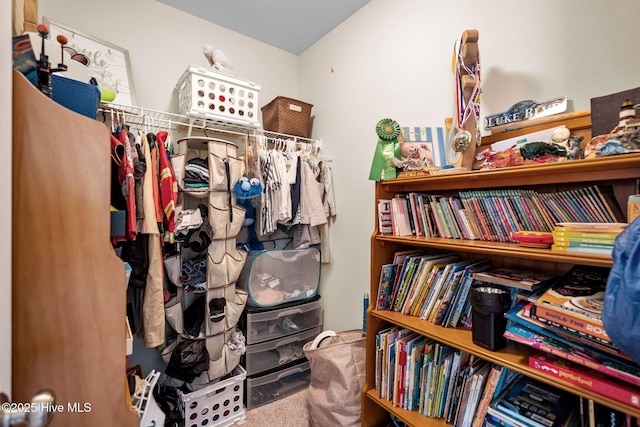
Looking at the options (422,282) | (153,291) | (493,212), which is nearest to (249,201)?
(153,291)

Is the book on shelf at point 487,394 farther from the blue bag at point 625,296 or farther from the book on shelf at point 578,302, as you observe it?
the blue bag at point 625,296

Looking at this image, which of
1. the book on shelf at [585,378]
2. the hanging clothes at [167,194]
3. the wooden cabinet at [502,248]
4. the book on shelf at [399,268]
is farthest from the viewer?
the hanging clothes at [167,194]

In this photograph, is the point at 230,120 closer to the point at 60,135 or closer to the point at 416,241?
the point at 60,135

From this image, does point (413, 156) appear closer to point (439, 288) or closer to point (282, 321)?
point (439, 288)

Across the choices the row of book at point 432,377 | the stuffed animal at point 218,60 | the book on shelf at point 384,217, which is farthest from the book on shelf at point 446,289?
the stuffed animal at point 218,60

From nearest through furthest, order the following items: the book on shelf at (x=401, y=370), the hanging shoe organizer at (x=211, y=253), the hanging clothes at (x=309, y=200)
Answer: the book on shelf at (x=401, y=370), the hanging shoe organizer at (x=211, y=253), the hanging clothes at (x=309, y=200)

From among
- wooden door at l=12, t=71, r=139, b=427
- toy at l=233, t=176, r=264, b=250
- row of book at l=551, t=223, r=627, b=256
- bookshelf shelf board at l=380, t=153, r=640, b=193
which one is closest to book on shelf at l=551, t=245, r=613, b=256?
row of book at l=551, t=223, r=627, b=256

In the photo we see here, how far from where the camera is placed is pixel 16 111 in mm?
587

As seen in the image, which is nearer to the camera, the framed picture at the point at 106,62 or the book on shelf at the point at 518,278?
the book on shelf at the point at 518,278

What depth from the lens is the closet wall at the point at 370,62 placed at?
1013 millimetres

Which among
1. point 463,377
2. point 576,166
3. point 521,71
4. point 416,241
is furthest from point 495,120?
point 463,377

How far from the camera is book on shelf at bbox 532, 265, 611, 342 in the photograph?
2.39 ft

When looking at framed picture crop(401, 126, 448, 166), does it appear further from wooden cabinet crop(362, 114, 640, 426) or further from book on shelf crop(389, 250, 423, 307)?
book on shelf crop(389, 250, 423, 307)

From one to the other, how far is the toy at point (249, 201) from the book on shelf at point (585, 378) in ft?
5.04
